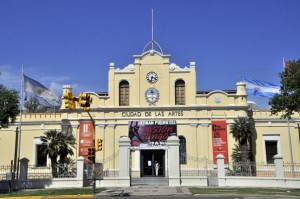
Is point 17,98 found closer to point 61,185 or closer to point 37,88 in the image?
point 61,185

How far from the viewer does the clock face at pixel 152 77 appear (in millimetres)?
39688

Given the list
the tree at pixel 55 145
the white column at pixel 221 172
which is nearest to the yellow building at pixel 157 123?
the tree at pixel 55 145

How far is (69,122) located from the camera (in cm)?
3938

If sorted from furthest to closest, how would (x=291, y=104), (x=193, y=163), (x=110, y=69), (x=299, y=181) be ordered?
(x=110, y=69), (x=193, y=163), (x=299, y=181), (x=291, y=104)

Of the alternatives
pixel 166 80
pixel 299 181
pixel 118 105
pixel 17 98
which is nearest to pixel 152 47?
pixel 166 80

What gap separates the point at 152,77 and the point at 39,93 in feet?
39.1

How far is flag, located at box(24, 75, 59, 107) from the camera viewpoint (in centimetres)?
3729

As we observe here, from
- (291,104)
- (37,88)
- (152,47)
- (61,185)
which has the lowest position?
(61,185)

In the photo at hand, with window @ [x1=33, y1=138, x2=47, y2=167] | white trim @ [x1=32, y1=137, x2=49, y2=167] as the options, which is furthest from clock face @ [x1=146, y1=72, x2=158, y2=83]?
window @ [x1=33, y1=138, x2=47, y2=167]

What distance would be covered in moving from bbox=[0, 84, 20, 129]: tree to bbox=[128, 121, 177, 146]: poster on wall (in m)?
14.7

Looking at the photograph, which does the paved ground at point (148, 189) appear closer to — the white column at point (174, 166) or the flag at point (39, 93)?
the white column at point (174, 166)

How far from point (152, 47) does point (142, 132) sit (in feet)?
31.3

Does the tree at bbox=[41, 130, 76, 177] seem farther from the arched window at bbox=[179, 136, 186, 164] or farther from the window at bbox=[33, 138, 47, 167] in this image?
the arched window at bbox=[179, 136, 186, 164]

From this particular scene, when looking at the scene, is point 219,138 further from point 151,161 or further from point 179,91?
point 151,161
